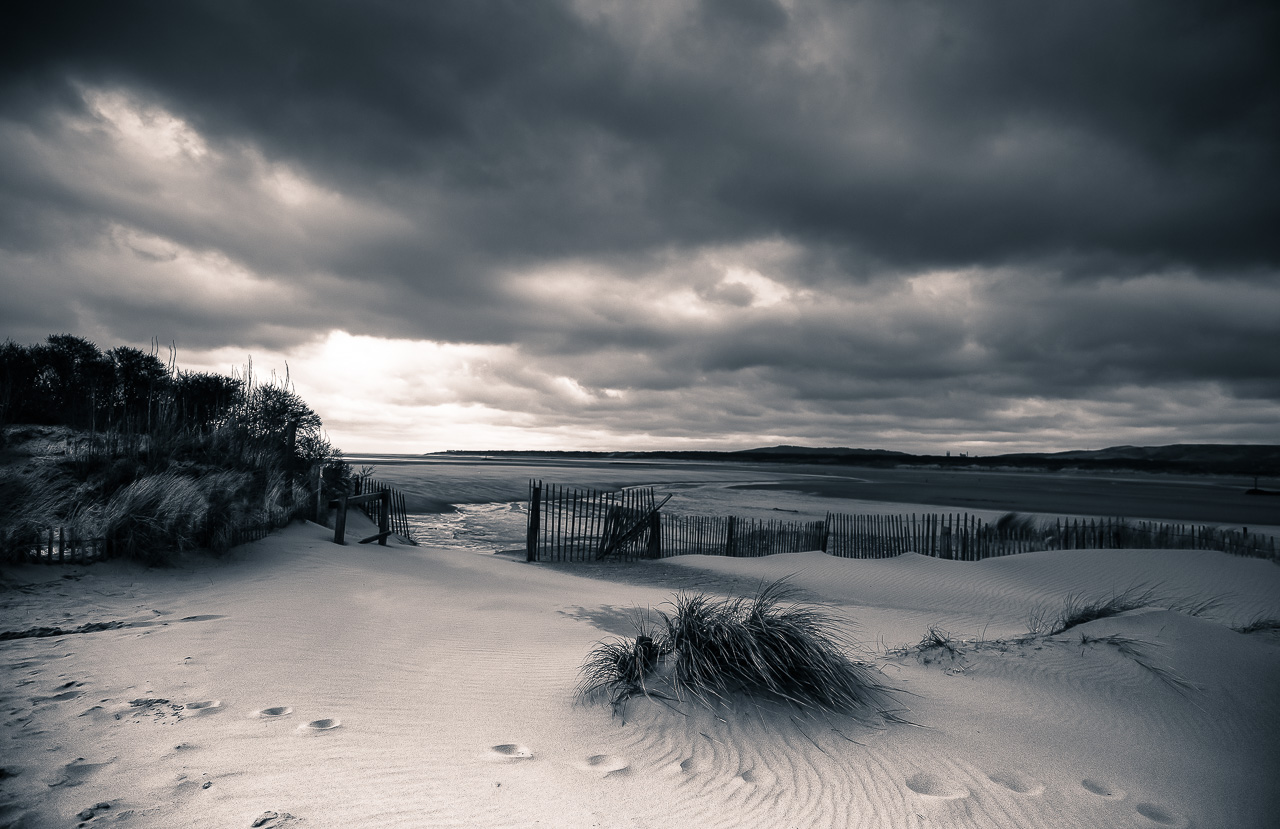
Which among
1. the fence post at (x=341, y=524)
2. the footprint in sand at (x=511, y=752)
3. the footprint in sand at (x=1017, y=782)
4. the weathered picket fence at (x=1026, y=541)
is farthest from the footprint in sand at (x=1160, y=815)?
the weathered picket fence at (x=1026, y=541)

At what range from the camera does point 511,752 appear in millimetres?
3131

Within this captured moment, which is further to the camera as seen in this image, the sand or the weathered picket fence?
the weathered picket fence

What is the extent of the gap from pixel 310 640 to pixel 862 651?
5.05 metres

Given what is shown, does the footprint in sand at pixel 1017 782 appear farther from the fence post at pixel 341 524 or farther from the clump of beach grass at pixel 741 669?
the fence post at pixel 341 524

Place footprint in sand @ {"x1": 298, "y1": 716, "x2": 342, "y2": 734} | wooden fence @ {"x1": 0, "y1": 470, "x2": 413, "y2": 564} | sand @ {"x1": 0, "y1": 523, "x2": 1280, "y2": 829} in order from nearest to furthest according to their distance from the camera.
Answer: sand @ {"x1": 0, "y1": 523, "x2": 1280, "y2": 829} → footprint in sand @ {"x1": 298, "y1": 716, "x2": 342, "y2": 734} → wooden fence @ {"x1": 0, "y1": 470, "x2": 413, "y2": 564}

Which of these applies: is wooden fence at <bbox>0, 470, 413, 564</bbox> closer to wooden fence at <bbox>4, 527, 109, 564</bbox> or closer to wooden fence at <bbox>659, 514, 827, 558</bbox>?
wooden fence at <bbox>4, 527, 109, 564</bbox>

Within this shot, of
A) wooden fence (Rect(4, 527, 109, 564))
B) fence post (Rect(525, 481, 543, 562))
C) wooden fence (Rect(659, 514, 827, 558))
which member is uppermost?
wooden fence (Rect(4, 527, 109, 564))

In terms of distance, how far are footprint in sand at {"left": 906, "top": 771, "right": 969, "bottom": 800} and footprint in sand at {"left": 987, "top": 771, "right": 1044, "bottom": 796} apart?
0.77 feet

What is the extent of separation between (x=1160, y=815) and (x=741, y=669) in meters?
2.12

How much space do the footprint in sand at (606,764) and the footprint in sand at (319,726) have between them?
152cm

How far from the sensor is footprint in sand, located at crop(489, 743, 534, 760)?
307 centimetres

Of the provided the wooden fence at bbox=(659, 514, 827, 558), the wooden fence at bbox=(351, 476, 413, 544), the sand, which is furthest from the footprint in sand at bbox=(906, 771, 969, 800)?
the wooden fence at bbox=(351, 476, 413, 544)

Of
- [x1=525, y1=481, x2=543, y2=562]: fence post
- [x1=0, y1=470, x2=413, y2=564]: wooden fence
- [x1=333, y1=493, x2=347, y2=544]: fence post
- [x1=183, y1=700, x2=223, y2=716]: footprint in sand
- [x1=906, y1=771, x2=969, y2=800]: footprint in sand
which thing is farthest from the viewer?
[x1=525, y1=481, x2=543, y2=562]: fence post

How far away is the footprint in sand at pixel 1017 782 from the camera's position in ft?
9.58
